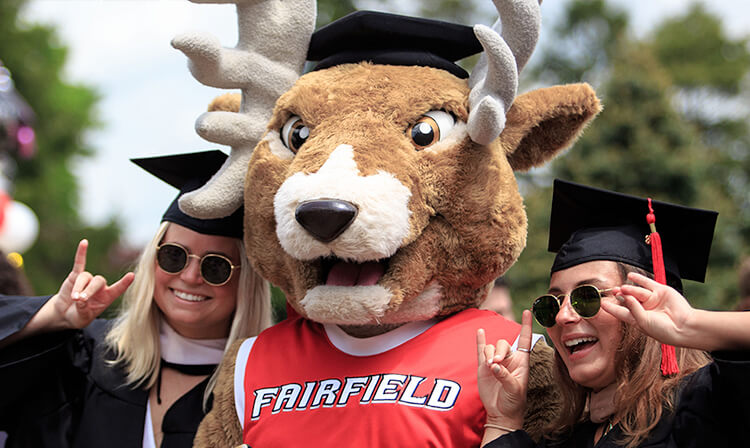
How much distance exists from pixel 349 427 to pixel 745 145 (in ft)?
80.0

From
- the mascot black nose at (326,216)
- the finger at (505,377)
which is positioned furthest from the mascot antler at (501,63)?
the finger at (505,377)

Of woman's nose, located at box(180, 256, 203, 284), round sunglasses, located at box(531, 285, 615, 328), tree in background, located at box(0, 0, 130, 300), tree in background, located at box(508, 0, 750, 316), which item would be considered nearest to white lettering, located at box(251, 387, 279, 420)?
woman's nose, located at box(180, 256, 203, 284)

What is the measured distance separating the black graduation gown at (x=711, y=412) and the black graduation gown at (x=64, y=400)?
6.11 ft

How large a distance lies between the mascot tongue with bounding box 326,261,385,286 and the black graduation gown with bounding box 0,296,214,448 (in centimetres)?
112

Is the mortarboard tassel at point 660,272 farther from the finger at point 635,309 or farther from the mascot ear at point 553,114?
the mascot ear at point 553,114

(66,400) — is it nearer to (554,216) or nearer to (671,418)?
(554,216)

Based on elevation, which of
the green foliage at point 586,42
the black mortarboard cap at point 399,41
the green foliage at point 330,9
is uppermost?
the green foliage at point 586,42

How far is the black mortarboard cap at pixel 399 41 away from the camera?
8.39ft

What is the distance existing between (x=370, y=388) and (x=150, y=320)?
142 cm

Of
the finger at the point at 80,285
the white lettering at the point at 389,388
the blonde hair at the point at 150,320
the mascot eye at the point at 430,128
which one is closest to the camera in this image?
the white lettering at the point at 389,388

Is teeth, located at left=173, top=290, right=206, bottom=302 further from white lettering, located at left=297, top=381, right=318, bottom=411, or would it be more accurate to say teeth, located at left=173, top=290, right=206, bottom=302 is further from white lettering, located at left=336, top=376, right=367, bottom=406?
white lettering, located at left=336, top=376, right=367, bottom=406

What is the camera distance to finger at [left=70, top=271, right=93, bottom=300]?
2804mm

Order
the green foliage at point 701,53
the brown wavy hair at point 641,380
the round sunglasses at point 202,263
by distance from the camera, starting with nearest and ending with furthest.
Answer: the brown wavy hair at point 641,380
the round sunglasses at point 202,263
the green foliage at point 701,53

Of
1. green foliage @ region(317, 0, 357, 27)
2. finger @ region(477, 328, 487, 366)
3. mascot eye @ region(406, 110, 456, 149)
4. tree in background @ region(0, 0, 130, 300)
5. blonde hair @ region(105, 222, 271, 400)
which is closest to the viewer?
finger @ region(477, 328, 487, 366)
